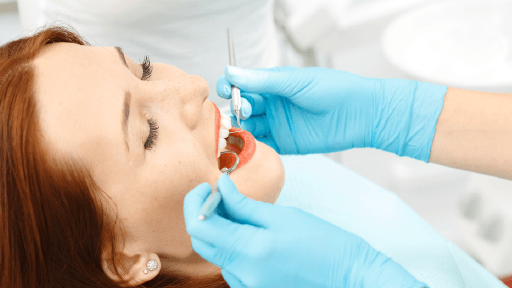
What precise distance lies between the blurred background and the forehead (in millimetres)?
1141

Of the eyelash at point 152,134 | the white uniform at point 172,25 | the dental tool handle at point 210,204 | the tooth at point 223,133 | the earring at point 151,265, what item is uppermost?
the white uniform at point 172,25

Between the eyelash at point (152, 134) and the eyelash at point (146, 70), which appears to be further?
the eyelash at point (146, 70)

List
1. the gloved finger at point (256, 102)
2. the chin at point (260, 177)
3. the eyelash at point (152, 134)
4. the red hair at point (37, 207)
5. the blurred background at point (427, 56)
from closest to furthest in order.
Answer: the red hair at point (37, 207)
the eyelash at point (152, 134)
the chin at point (260, 177)
the gloved finger at point (256, 102)
the blurred background at point (427, 56)

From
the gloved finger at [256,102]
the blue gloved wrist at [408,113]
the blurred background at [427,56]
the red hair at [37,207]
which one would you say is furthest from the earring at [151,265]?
the blurred background at [427,56]

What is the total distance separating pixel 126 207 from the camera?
2.56 ft

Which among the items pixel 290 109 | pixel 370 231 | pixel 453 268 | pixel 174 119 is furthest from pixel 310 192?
pixel 174 119

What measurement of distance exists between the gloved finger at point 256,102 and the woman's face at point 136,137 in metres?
0.30

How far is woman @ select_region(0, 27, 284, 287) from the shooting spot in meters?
0.71

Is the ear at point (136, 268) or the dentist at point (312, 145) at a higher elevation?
the dentist at point (312, 145)

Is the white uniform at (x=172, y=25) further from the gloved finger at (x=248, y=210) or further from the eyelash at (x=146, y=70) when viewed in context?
the gloved finger at (x=248, y=210)

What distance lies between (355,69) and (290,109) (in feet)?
3.16

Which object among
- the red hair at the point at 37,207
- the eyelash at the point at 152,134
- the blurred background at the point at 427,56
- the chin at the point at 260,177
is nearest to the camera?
the red hair at the point at 37,207

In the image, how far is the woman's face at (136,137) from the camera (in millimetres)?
723

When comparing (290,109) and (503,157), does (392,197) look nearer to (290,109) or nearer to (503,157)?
(503,157)
